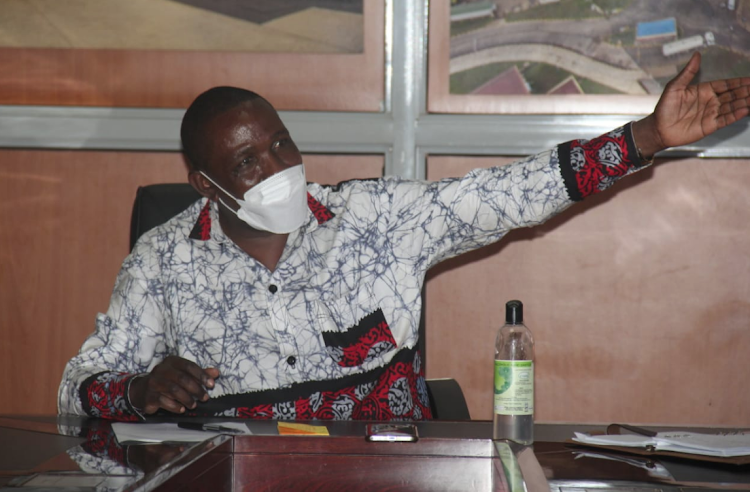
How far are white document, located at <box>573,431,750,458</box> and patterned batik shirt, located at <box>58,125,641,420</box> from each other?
580mm

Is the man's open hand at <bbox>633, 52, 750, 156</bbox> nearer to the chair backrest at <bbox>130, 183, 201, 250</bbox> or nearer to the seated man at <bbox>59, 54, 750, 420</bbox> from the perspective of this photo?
the seated man at <bbox>59, 54, 750, 420</bbox>

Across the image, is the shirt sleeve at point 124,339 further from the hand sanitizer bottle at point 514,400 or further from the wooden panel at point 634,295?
the wooden panel at point 634,295

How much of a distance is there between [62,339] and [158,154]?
637 millimetres

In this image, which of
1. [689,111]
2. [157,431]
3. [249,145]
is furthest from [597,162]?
[157,431]

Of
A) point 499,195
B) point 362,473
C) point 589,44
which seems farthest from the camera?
point 589,44

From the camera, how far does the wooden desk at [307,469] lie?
744mm

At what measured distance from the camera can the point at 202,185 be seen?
181cm

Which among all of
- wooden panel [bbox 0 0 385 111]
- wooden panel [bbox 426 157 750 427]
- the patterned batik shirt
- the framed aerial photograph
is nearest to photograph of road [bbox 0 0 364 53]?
wooden panel [bbox 0 0 385 111]

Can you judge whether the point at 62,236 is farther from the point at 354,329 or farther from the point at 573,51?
the point at 573,51

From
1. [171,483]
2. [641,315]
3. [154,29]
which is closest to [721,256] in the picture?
[641,315]

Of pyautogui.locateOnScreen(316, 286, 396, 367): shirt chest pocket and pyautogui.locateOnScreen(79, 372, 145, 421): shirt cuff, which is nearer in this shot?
pyautogui.locateOnScreen(79, 372, 145, 421): shirt cuff

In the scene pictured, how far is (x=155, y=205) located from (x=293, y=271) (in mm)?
399

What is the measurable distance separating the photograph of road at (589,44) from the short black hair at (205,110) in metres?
0.77

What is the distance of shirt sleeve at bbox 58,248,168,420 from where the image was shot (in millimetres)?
1512
